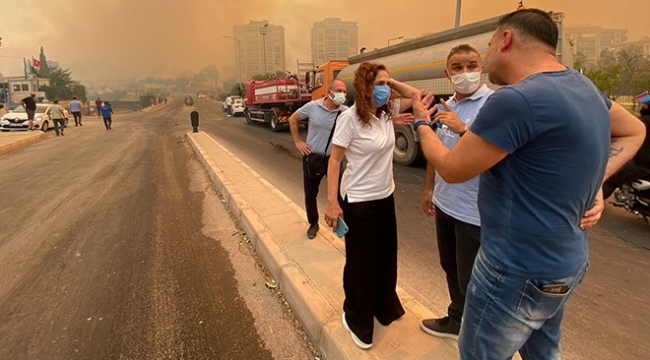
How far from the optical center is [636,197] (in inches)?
181

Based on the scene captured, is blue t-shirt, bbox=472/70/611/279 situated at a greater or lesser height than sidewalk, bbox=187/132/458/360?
greater

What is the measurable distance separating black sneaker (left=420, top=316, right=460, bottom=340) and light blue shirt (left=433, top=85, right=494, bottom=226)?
0.78m

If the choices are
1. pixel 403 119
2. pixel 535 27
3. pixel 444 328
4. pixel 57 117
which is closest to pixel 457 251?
pixel 444 328

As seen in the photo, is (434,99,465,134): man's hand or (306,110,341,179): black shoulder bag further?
(306,110,341,179): black shoulder bag

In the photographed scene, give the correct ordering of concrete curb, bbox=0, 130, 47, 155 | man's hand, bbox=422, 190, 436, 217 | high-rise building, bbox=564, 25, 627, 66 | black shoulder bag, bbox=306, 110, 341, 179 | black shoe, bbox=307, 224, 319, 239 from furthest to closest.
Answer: high-rise building, bbox=564, 25, 627, 66
concrete curb, bbox=0, 130, 47, 155
black shoe, bbox=307, 224, 319, 239
black shoulder bag, bbox=306, 110, 341, 179
man's hand, bbox=422, 190, 436, 217

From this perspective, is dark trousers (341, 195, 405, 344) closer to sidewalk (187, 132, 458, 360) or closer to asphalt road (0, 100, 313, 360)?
sidewalk (187, 132, 458, 360)

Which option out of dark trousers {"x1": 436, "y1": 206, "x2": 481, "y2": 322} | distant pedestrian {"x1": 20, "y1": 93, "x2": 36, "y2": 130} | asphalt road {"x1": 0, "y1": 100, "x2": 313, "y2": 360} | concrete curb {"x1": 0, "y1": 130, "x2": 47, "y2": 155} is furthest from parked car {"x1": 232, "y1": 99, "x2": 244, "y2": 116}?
dark trousers {"x1": 436, "y1": 206, "x2": 481, "y2": 322}

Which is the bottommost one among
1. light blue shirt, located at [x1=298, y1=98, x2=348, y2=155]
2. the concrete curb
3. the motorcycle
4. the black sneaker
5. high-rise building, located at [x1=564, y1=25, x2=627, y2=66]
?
the black sneaker

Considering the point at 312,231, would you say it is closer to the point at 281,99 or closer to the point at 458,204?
the point at 458,204

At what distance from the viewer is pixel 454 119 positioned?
1750 millimetres

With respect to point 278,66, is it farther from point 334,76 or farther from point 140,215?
point 140,215

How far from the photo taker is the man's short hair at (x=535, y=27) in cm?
127

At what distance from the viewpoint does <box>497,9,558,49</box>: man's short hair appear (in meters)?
1.27

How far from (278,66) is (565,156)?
88.0 m
